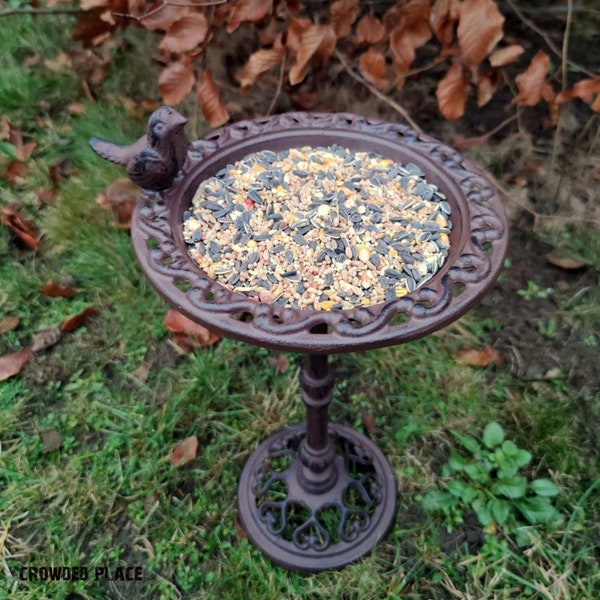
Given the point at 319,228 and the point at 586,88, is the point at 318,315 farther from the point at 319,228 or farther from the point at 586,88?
the point at 586,88

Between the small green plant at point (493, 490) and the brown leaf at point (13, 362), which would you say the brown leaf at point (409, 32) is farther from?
the brown leaf at point (13, 362)

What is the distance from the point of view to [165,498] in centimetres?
196

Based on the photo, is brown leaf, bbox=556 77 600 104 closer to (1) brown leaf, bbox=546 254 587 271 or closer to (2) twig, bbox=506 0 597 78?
(2) twig, bbox=506 0 597 78

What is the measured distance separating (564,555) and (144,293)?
1.79 m

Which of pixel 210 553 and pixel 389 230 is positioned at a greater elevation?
pixel 389 230

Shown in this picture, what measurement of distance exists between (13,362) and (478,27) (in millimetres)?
1996

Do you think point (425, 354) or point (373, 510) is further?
point (425, 354)

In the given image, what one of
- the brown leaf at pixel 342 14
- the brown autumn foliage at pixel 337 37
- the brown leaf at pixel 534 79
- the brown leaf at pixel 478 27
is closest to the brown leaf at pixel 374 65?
the brown autumn foliage at pixel 337 37

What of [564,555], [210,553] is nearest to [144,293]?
[210,553]

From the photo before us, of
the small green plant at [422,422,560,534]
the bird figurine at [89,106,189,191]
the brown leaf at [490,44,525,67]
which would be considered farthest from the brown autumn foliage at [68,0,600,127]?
the small green plant at [422,422,560,534]

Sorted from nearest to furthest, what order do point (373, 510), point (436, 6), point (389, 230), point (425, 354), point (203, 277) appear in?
point (203, 277), point (389, 230), point (373, 510), point (436, 6), point (425, 354)

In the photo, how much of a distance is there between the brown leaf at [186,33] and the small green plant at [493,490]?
5.16 feet

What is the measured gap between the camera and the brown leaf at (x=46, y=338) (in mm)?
2400

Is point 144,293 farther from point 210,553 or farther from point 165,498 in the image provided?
point 210,553
